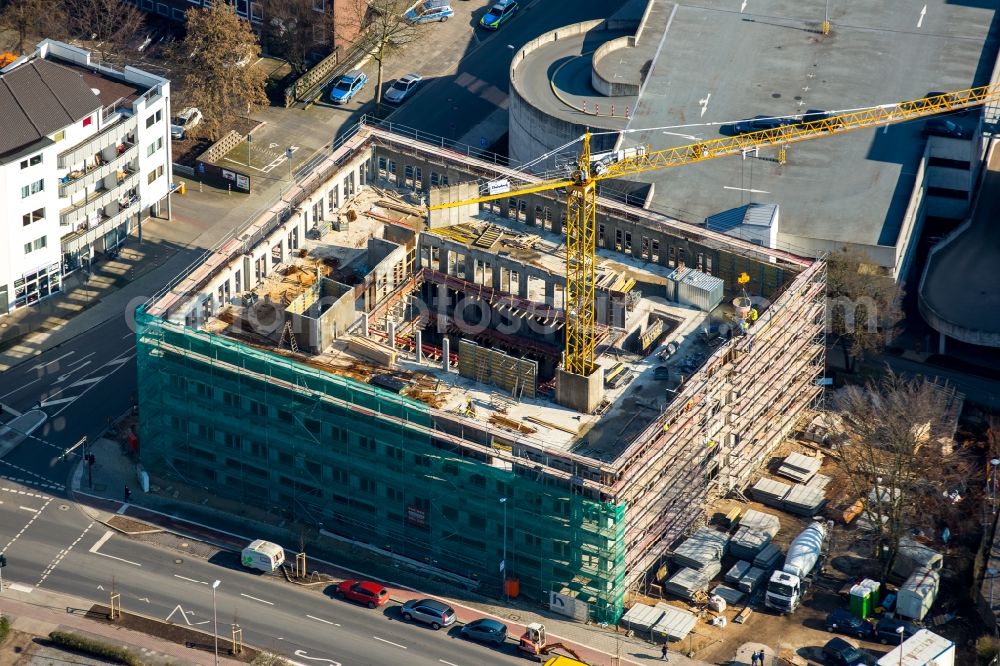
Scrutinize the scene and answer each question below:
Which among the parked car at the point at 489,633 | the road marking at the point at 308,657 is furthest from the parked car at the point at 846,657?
the road marking at the point at 308,657

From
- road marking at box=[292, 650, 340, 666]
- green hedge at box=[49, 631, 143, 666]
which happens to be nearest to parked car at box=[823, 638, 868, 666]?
road marking at box=[292, 650, 340, 666]

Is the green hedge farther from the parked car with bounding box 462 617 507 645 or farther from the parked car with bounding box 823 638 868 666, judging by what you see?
the parked car with bounding box 823 638 868 666

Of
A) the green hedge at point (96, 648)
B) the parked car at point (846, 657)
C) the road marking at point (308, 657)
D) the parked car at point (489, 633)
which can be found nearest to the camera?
the green hedge at point (96, 648)

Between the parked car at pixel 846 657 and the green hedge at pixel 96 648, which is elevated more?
the parked car at pixel 846 657

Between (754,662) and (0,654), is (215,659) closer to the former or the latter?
(0,654)

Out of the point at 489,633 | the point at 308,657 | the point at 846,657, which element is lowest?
the point at 308,657

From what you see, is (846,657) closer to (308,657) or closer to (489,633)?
(489,633)

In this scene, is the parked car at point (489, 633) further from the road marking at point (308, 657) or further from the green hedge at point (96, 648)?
the green hedge at point (96, 648)

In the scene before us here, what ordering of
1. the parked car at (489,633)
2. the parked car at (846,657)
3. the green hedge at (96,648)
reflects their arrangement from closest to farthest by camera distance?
the green hedge at (96,648) → the parked car at (846,657) → the parked car at (489,633)

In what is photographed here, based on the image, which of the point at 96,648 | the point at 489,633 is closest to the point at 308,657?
the point at 489,633
